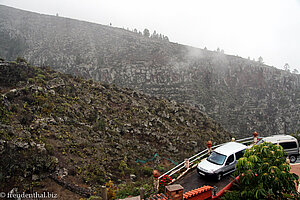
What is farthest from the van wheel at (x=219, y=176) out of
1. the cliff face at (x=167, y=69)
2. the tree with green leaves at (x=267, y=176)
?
the cliff face at (x=167, y=69)

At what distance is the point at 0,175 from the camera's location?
8.93 m

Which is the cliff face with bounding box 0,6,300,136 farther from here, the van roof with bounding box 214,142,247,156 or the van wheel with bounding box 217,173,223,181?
the van wheel with bounding box 217,173,223,181

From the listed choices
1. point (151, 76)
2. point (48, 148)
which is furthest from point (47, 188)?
point (151, 76)

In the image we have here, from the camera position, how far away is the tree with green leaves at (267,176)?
568cm

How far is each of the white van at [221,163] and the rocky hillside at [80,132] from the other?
19.6ft

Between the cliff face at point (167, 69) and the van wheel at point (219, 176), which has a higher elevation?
the cliff face at point (167, 69)

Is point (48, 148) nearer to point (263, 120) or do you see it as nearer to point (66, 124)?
point (66, 124)

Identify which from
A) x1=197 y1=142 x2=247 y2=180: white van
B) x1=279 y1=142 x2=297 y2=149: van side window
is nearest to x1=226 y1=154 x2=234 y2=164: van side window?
x1=197 y1=142 x2=247 y2=180: white van

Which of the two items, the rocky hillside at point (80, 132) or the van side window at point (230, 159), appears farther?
the rocky hillside at point (80, 132)

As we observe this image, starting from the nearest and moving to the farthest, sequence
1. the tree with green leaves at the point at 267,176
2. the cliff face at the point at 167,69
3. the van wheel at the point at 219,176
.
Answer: the tree with green leaves at the point at 267,176
the van wheel at the point at 219,176
the cliff face at the point at 167,69

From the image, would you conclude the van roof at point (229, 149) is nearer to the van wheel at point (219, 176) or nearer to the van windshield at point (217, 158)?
the van windshield at point (217, 158)

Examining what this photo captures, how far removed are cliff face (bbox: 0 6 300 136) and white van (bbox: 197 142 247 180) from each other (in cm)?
3328

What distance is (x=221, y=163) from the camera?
372 inches

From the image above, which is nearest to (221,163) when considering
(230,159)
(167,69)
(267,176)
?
(230,159)
